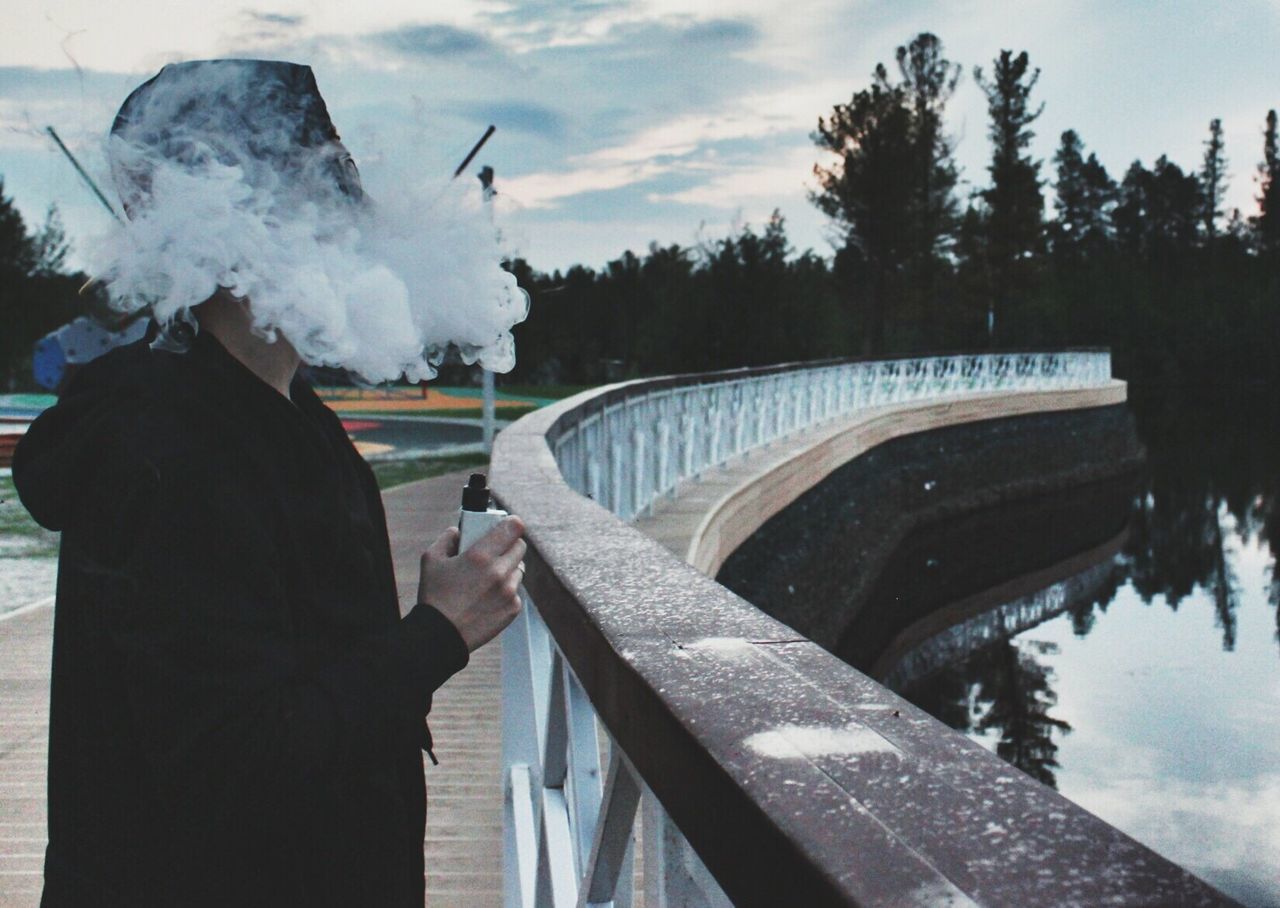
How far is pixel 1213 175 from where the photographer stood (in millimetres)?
93562

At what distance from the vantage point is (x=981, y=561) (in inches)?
1008

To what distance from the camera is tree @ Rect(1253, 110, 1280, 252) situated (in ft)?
287

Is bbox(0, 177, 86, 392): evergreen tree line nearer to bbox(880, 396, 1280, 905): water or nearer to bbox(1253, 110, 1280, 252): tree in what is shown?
bbox(880, 396, 1280, 905): water

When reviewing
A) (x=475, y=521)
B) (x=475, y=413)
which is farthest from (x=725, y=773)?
(x=475, y=413)

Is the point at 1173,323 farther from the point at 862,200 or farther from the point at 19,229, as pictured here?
the point at 19,229

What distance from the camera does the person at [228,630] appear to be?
1231mm

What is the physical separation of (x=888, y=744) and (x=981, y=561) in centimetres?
2529

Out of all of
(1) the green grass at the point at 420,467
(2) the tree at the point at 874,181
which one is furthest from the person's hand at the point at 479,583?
(2) the tree at the point at 874,181

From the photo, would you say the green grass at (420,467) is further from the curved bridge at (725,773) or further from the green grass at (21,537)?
the curved bridge at (725,773)

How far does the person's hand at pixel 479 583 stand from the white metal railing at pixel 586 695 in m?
0.21

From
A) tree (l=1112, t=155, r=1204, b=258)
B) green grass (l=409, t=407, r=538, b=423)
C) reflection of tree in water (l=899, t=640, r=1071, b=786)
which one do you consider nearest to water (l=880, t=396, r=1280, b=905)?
reflection of tree in water (l=899, t=640, r=1071, b=786)

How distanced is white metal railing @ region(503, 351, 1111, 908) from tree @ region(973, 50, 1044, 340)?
29706 mm

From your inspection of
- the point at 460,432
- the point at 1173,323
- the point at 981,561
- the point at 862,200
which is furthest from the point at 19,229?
the point at 1173,323

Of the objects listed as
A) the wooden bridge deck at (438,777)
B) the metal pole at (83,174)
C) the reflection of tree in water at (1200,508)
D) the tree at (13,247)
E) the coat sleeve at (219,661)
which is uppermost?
the tree at (13,247)
